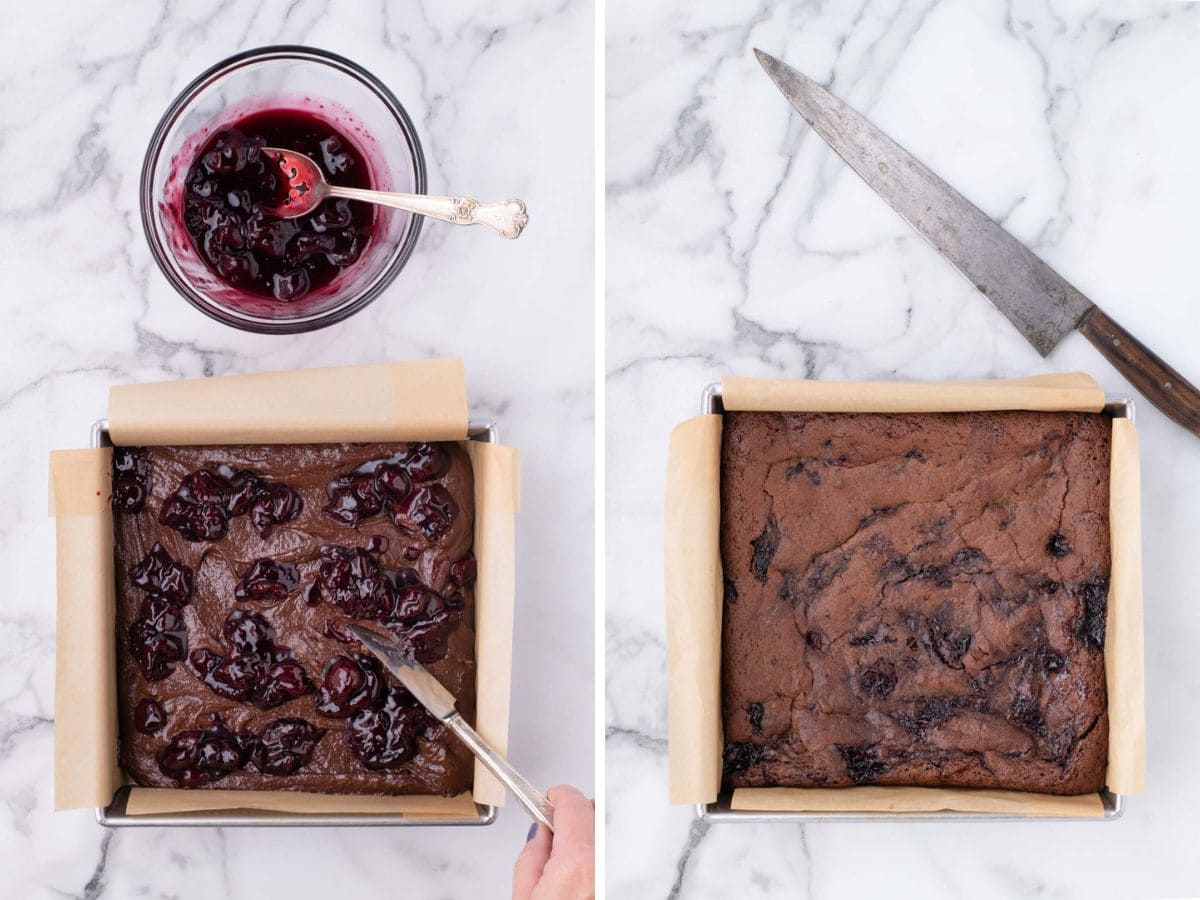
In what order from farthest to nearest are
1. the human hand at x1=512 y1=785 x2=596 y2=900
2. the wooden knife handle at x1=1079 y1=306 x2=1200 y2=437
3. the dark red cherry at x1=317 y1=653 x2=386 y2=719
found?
the wooden knife handle at x1=1079 y1=306 x2=1200 y2=437 < the dark red cherry at x1=317 y1=653 x2=386 y2=719 < the human hand at x1=512 y1=785 x2=596 y2=900

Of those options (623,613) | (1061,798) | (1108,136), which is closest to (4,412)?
(623,613)

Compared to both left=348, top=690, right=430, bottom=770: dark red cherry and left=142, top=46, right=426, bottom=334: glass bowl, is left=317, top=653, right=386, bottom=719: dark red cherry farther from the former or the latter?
left=142, top=46, right=426, bottom=334: glass bowl

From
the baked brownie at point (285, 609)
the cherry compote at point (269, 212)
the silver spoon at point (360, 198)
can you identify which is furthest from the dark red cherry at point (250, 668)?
the silver spoon at point (360, 198)

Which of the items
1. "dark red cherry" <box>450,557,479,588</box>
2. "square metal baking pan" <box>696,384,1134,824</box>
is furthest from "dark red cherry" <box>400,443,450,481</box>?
"square metal baking pan" <box>696,384,1134,824</box>

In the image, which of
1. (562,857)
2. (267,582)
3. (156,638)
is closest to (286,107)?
(267,582)

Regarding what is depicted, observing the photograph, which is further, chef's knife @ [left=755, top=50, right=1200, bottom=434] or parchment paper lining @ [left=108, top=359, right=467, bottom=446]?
chef's knife @ [left=755, top=50, right=1200, bottom=434]

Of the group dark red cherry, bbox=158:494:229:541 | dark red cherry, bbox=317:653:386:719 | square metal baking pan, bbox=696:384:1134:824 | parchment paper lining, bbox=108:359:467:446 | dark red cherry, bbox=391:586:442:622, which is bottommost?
square metal baking pan, bbox=696:384:1134:824
